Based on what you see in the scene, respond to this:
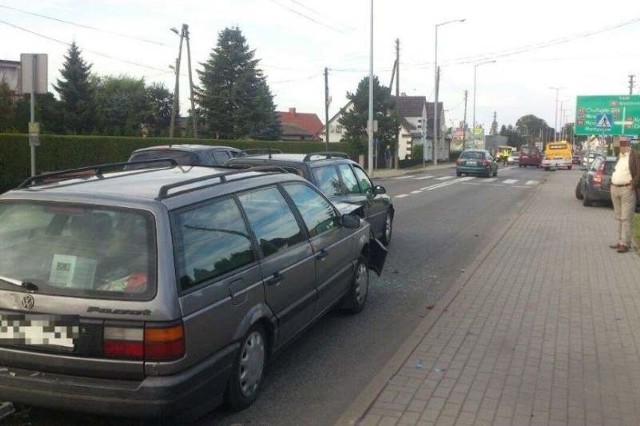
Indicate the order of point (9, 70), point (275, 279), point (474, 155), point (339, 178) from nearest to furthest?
point (275, 279), point (339, 178), point (474, 155), point (9, 70)

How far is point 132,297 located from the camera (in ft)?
12.0

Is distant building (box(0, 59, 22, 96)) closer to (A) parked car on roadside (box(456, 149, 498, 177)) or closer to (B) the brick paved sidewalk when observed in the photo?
(A) parked car on roadside (box(456, 149, 498, 177))

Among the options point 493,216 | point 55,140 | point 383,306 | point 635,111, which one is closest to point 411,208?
point 493,216

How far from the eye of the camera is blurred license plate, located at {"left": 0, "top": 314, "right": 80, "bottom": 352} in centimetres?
366

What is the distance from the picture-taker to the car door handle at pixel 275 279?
466 cm

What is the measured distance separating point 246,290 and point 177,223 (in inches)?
26.4

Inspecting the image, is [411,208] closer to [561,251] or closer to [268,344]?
[561,251]

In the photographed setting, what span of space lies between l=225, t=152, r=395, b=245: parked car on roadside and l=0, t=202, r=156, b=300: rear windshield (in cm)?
388

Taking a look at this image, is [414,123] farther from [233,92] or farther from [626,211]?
[626,211]

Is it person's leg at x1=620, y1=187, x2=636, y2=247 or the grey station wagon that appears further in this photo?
person's leg at x1=620, y1=187, x2=636, y2=247

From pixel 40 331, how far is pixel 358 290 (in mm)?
3697

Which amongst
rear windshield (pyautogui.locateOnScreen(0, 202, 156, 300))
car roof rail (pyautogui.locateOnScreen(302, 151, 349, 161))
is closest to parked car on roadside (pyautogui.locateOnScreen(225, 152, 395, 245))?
car roof rail (pyautogui.locateOnScreen(302, 151, 349, 161))

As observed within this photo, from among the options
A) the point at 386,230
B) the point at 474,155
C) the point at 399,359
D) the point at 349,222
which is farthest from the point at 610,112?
the point at 399,359

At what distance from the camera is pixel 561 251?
435 inches
